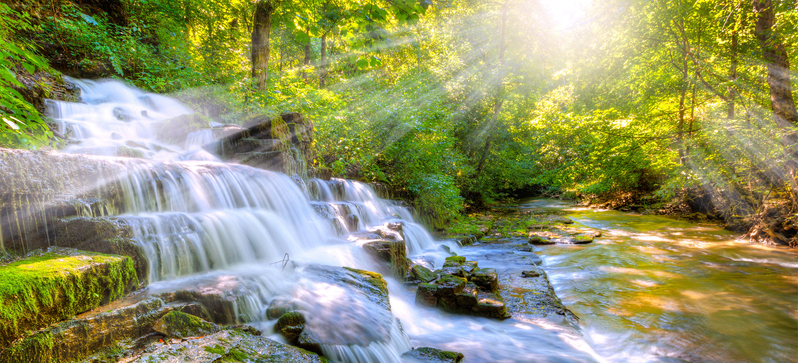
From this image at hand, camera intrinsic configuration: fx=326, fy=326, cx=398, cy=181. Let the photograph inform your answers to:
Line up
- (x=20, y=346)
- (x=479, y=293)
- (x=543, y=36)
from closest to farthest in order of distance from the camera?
(x=20, y=346), (x=479, y=293), (x=543, y=36)

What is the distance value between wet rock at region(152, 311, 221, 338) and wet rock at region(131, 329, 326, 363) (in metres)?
0.20

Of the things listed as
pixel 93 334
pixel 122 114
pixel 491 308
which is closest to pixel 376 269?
pixel 491 308

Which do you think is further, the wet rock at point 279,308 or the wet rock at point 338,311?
the wet rock at point 279,308

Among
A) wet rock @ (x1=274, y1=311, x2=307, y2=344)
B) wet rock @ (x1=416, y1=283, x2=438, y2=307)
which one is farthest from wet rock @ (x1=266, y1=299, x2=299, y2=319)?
wet rock @ (x1=416, y1=283, x2=438, y2=307)

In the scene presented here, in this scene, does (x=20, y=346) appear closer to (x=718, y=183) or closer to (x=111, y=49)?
(x=111, y=49)

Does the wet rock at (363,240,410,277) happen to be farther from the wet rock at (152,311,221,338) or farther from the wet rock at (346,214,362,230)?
the wet rock at (152,311,221,338)

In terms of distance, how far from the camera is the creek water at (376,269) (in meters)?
3.79

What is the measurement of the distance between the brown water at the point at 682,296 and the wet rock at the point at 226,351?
3.90 meters

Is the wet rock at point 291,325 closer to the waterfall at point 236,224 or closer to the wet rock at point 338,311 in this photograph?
the wet rock at point 338,311

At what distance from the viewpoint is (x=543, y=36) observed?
17797 mm

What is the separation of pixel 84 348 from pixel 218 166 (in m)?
4.34

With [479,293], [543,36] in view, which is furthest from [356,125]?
[543,36]

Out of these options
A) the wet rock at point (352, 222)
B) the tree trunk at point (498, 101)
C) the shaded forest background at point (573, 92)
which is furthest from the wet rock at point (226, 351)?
the tree trunk at point (498, 101)

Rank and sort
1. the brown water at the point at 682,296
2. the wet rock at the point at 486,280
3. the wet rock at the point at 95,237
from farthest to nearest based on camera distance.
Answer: the wet rock at the point at 486,280 < the brown water at the point at 682,296 < the wet rock at the point at 95,237
